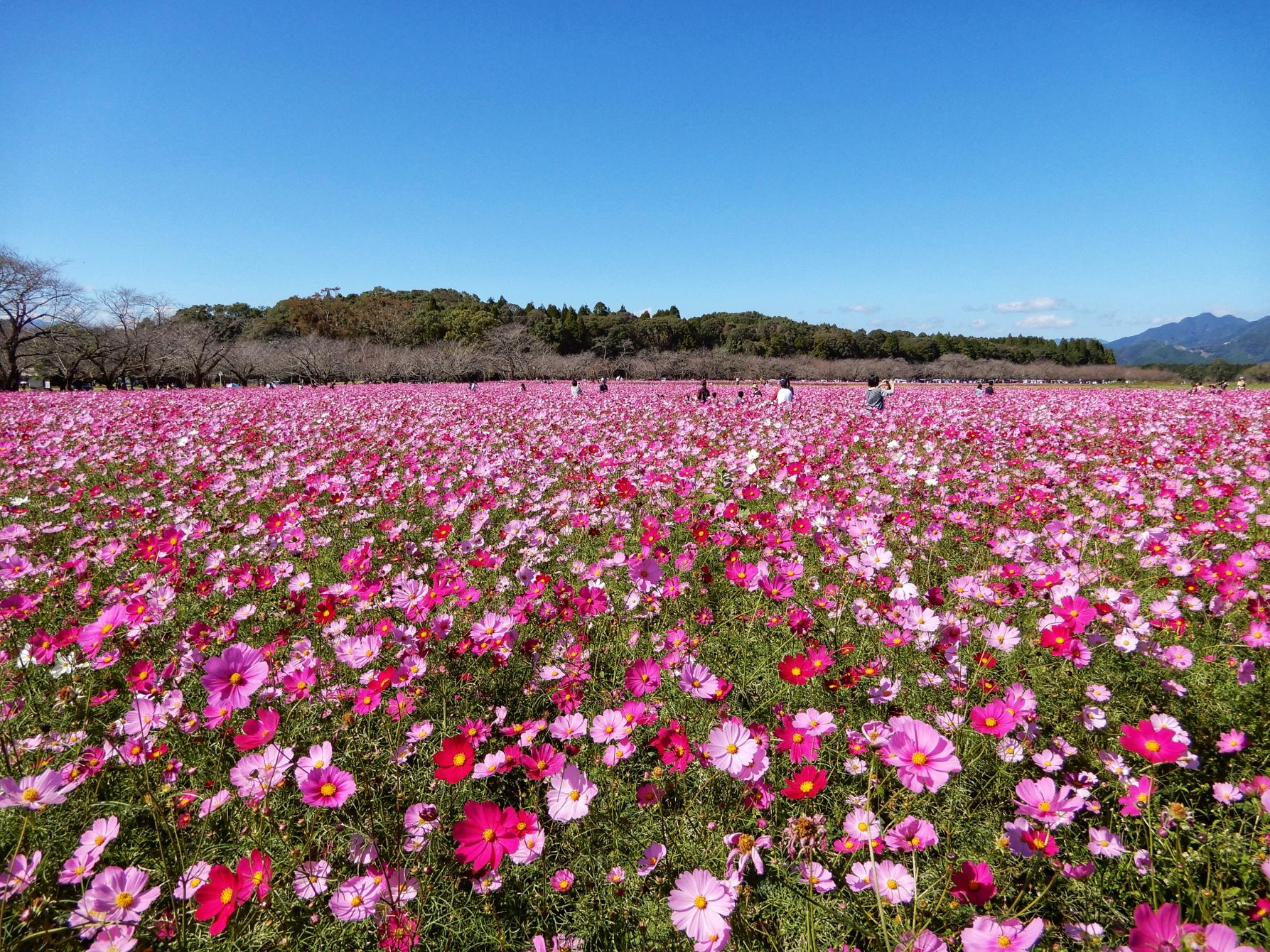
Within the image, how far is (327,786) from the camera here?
4.29 feet

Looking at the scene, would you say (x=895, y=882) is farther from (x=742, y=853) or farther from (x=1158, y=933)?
(x=1158, y=933)

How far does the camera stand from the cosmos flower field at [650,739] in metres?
1.27

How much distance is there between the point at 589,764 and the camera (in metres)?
1.90

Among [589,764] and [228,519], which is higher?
[228,519]

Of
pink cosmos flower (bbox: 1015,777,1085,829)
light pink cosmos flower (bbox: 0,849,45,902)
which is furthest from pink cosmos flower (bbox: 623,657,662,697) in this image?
light pink cosmos flower (bbox: 0,849,45,902)

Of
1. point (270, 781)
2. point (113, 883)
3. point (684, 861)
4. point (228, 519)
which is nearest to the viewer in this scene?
point (113, 883)

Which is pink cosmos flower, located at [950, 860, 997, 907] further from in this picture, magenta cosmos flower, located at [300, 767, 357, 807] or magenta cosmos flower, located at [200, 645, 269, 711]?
magenta cosmos flower, located at [200, 645, 269, 711]

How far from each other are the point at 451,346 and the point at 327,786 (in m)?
49.4

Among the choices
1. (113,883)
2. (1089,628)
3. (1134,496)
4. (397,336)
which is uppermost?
(397,336)

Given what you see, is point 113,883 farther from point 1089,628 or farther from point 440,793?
point 1089,628

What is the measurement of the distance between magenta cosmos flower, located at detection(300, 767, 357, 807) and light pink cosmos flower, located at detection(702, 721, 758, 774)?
89cm

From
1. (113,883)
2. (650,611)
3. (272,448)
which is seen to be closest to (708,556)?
(650,611)

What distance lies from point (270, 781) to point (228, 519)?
4.10m

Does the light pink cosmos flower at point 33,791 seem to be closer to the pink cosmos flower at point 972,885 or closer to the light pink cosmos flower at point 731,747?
the light pink cosmos flower at point 731,747
